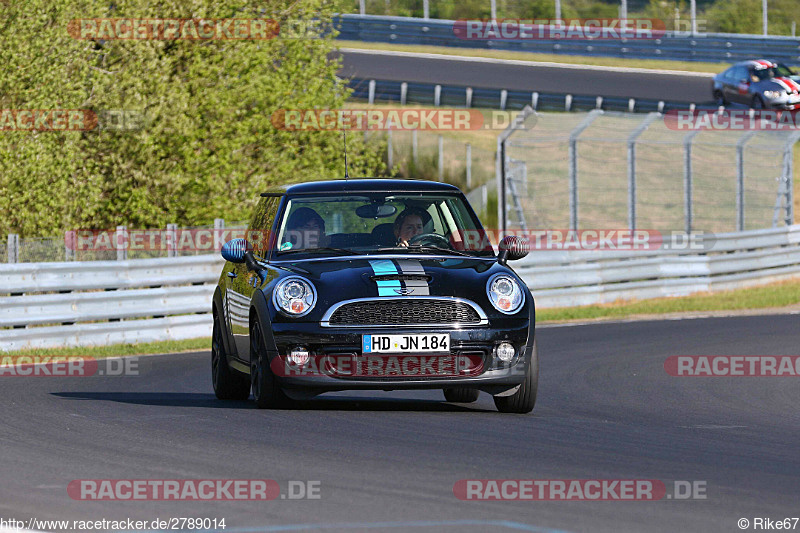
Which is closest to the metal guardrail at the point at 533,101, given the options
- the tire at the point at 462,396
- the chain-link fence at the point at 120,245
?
the chain-link fence at the point at 120,245

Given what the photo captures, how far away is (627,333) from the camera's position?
60.1 feet

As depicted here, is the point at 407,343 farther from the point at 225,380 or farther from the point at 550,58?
the point at 550,58

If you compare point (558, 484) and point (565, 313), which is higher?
point (558, 484)

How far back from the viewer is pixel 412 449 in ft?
25.8

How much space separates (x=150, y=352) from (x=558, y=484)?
35.6 ft

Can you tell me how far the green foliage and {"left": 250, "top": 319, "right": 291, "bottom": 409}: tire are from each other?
11668mm

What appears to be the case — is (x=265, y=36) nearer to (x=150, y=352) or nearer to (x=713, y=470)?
(x=150, y=352)

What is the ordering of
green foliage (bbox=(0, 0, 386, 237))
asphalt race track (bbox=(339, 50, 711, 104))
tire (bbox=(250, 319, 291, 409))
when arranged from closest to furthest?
tire (bbox=(250, 319, 291, 409))
green foliage (bbox=(0, 0, 386, 237))
asphalt race track (bbox=(339, 50, 711, 104))

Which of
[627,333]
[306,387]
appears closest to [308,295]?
[306,387]
